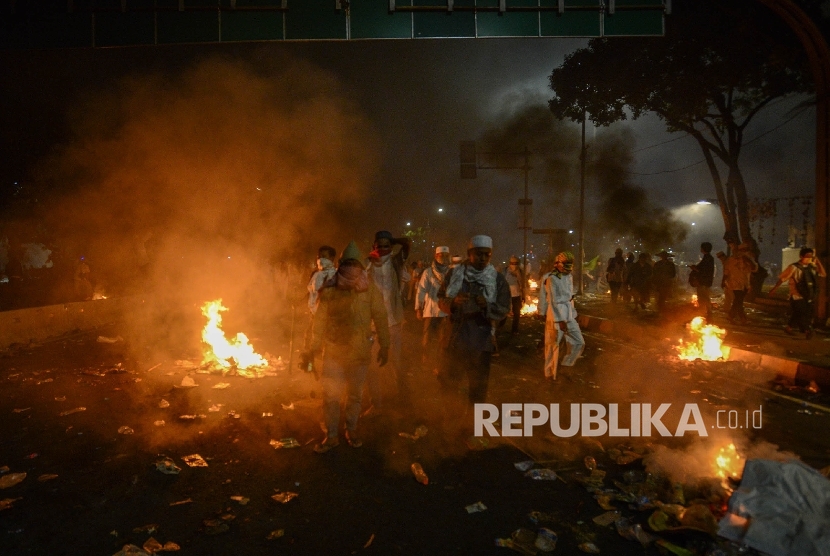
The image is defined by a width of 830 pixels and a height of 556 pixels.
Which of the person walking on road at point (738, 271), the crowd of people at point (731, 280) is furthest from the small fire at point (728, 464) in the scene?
the person walking on road at point (738, 271)

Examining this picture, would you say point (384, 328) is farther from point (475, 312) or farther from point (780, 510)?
point (780, 510)

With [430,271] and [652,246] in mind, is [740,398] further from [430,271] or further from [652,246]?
[652,246]

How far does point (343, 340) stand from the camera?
464 centimetres

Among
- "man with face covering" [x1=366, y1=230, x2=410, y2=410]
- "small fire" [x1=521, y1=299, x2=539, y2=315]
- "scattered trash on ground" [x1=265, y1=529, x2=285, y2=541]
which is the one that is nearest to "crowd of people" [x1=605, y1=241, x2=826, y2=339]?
"small fire" [x1=521, y1=299, x2=539, y2=315]

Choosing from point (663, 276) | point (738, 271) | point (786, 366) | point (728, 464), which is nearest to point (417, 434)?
point (728, 464)

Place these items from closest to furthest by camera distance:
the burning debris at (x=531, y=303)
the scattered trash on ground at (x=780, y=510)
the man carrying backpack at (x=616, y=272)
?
the scattered trash on ground at (x=780, y=510)
the burning debris at (x=531, y=303)
the man carrying backpack at (x=616, y=272)

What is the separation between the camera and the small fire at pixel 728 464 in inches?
149

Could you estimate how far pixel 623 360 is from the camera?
8.88 meters

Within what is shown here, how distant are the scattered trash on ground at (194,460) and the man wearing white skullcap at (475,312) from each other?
2403mm

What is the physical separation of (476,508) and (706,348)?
23.3ft

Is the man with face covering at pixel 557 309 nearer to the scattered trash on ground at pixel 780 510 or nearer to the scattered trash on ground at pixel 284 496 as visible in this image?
the scattered trash on ground at pixel 780 510

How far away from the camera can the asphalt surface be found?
3.27 m

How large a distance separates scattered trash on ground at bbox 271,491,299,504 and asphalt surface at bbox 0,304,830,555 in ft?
0.11

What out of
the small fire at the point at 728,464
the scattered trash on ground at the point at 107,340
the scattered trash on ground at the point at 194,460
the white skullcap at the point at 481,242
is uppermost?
the white skullcap at the point at 481,242
